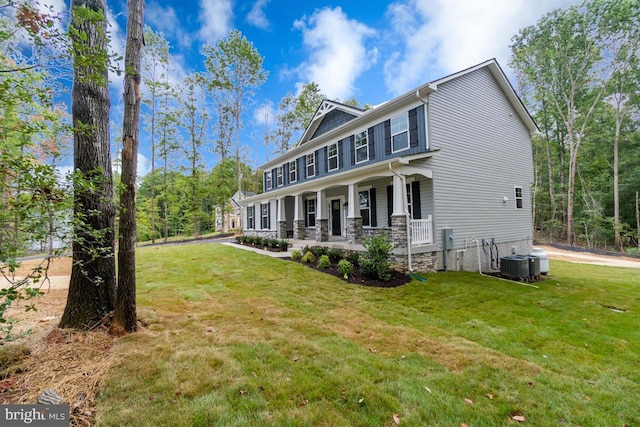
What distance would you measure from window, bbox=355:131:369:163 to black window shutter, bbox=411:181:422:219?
103 inches

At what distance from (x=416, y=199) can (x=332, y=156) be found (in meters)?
5.40

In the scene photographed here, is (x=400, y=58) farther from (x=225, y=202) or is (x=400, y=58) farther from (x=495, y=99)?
(x=225, y=202)

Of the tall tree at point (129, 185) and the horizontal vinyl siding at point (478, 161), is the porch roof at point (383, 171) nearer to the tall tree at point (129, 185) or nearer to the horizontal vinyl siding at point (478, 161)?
the horizontal vinyl siding at point (478, 161)

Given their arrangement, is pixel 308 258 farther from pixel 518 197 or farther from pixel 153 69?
pixel 153 69

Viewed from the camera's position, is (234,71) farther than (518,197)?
Yes

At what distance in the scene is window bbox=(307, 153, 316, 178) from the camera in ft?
49.3

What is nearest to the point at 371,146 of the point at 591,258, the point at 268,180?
the point at 268,180

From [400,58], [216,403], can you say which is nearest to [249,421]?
[216,403]

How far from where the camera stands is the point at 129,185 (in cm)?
373

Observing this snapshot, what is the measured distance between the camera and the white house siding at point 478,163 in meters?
9.45

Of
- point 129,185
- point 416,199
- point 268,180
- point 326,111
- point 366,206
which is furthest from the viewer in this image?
point 268,180

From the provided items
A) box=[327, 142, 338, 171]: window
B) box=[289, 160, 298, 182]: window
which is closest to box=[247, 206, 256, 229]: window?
box=[289, 160, 298, 182]: window

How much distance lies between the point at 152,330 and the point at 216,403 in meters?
2.24

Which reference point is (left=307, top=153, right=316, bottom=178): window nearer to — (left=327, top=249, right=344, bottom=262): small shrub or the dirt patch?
(left=327, top=249, right=344, bottom=262): small shrub
